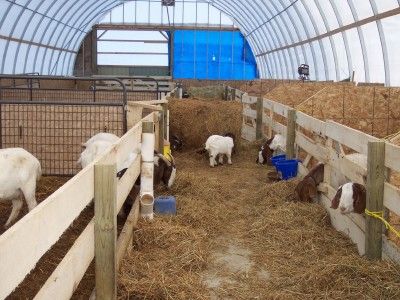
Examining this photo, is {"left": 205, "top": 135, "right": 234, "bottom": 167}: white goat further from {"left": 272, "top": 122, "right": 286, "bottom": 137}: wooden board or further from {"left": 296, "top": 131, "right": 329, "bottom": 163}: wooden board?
{"left": 296, "top": 131, "right": 329, "bottom": 163}: wooden board

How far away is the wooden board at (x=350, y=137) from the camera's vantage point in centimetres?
517

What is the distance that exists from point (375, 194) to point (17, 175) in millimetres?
3170

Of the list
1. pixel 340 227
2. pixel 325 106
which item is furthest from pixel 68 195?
pixel 325 106

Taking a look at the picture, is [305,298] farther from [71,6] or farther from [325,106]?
[71,6]

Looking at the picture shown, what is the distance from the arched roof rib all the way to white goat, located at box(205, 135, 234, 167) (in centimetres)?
657

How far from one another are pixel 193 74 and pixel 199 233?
33.5m

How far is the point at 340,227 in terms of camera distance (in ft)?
19.1

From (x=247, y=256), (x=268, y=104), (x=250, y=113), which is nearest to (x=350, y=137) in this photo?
(x=247, y=256)

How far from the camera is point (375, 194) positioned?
476cm

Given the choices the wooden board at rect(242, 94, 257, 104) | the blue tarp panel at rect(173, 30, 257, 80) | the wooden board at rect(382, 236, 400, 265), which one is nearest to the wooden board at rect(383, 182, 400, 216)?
the wooden board at rect(382, 236, 400, 265)

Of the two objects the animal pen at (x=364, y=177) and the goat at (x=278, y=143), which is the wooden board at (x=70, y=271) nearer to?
the animal pen at (x=364, y=177)

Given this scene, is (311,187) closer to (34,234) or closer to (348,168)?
(348,168)

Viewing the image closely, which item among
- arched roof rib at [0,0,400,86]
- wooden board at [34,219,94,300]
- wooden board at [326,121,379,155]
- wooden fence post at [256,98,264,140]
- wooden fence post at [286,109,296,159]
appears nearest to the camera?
wooden board at [34,219,94,300]

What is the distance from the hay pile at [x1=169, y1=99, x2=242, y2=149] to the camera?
12.2 meters
